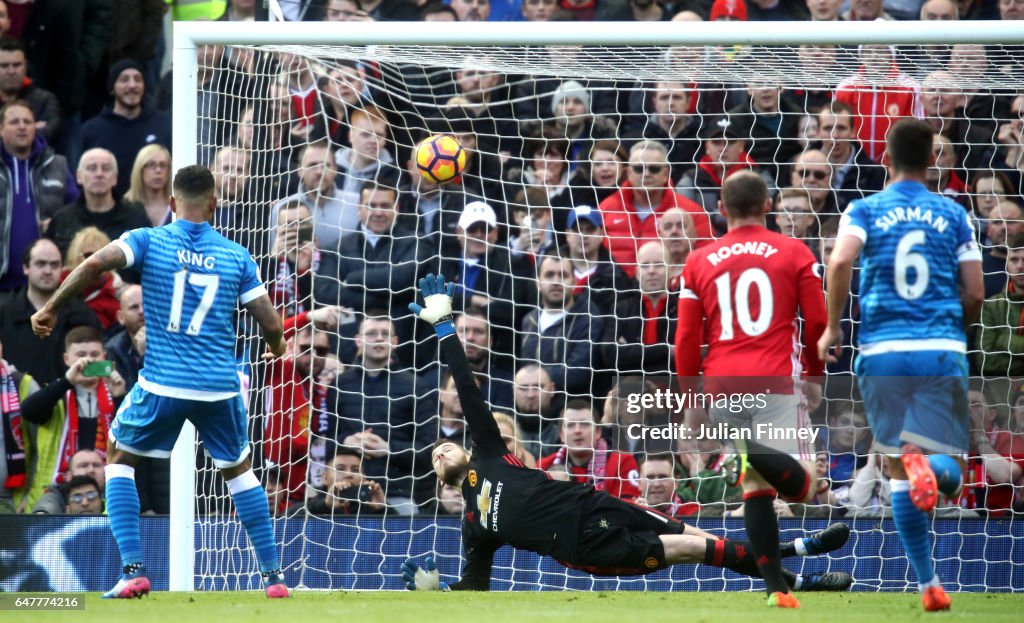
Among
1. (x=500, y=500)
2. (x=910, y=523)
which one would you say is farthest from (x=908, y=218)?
(x=500, y=500)

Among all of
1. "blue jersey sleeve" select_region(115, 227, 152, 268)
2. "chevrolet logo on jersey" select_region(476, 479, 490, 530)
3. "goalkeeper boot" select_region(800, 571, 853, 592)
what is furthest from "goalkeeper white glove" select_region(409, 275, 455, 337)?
"goalkeeper boot" select_region(800, 571, 853, 592)

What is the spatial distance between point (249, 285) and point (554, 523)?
2024 mm

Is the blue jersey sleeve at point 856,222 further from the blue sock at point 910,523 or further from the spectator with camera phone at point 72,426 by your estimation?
the spectator with camera phone at point 72,426

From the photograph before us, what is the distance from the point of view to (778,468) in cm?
552

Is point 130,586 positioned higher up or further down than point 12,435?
higher up

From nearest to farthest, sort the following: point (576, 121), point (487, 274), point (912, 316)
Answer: point (912, 316) < point (487, 274) < point (576, 121)

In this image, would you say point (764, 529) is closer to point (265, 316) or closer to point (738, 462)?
point (738, 462)

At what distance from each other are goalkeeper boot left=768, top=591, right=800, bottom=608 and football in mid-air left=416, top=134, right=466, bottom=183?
352cm

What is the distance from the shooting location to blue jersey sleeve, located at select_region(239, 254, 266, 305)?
21.0 ft

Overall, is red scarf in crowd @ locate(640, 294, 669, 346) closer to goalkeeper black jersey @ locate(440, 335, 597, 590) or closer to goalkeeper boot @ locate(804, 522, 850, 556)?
goalkeeper black jersey @ locate(440, 335, 597, 590)

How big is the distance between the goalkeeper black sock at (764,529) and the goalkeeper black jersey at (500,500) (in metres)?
1.50

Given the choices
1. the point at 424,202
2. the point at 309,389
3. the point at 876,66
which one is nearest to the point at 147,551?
the point at 309,389

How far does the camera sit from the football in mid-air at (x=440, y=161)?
8.12 m

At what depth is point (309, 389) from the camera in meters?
8.83
